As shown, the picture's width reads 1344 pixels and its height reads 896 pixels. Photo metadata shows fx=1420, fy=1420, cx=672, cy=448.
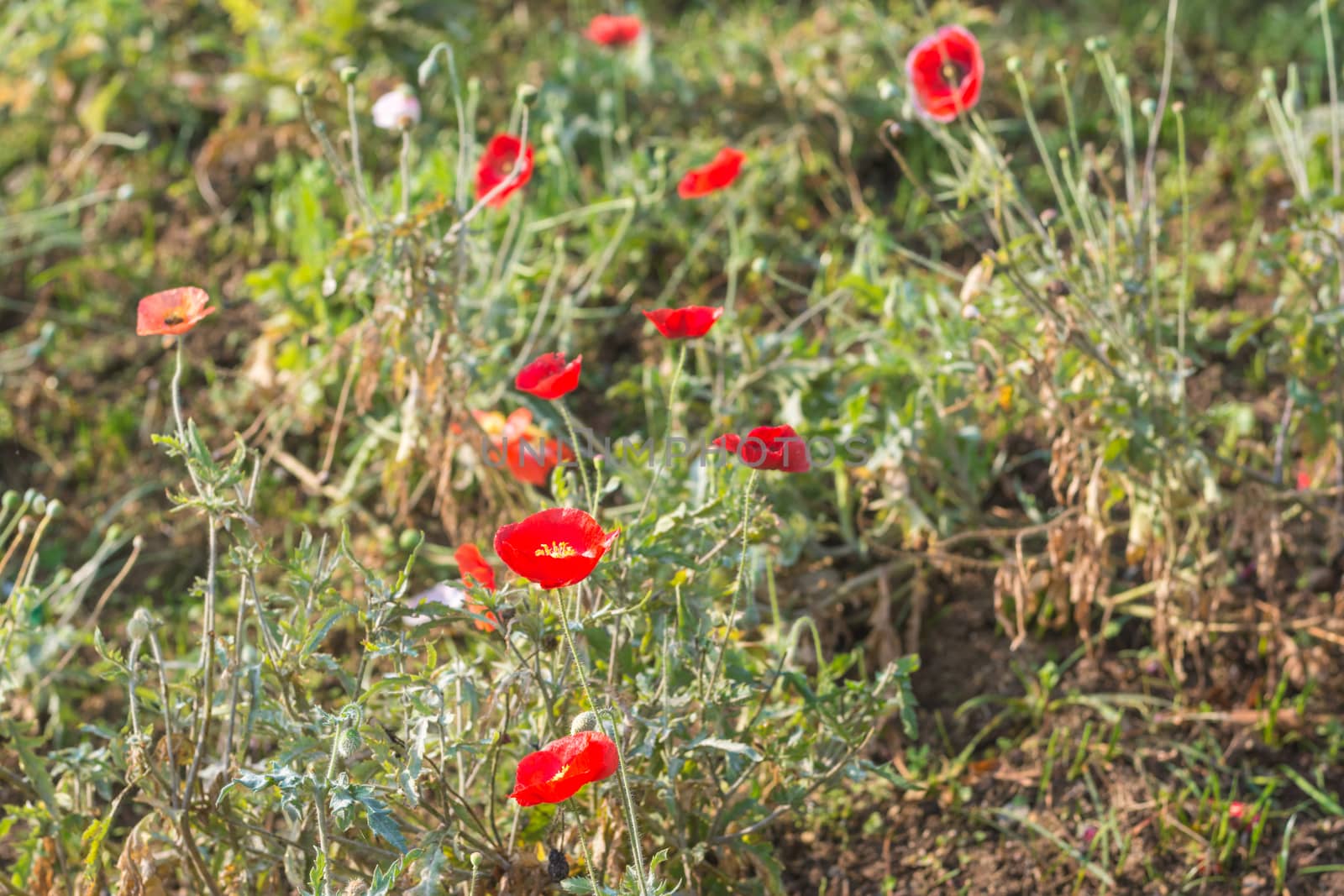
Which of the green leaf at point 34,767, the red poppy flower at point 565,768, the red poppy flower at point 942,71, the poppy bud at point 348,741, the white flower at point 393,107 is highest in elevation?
the red poppy flower at point 942,71

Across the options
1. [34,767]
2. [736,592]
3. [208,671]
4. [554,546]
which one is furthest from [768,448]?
[34,767]

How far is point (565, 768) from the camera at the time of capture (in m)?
1.42

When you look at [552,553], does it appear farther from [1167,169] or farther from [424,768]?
[1167,169]

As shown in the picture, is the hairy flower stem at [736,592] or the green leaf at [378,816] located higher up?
the hairy flower stem at [736,592]

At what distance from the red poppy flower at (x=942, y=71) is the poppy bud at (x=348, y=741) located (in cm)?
139

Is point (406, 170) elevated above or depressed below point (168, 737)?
above

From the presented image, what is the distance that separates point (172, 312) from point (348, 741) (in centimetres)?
63

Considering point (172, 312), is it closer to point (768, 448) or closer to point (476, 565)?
point (476, 565)

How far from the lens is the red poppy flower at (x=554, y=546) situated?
1.39 metres

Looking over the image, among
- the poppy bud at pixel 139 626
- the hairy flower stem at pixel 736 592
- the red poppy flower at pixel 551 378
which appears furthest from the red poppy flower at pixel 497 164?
the poppy bud at pixel 139 626

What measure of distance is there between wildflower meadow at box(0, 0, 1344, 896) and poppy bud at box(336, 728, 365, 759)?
0.07 feet

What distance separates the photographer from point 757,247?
135 inches

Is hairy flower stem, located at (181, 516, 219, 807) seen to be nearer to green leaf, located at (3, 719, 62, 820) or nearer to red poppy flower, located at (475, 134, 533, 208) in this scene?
green leaf, located at (3, 719, 62, 820)

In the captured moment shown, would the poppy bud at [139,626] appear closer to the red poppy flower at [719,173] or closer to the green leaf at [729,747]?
the green leaf at [729,747]
